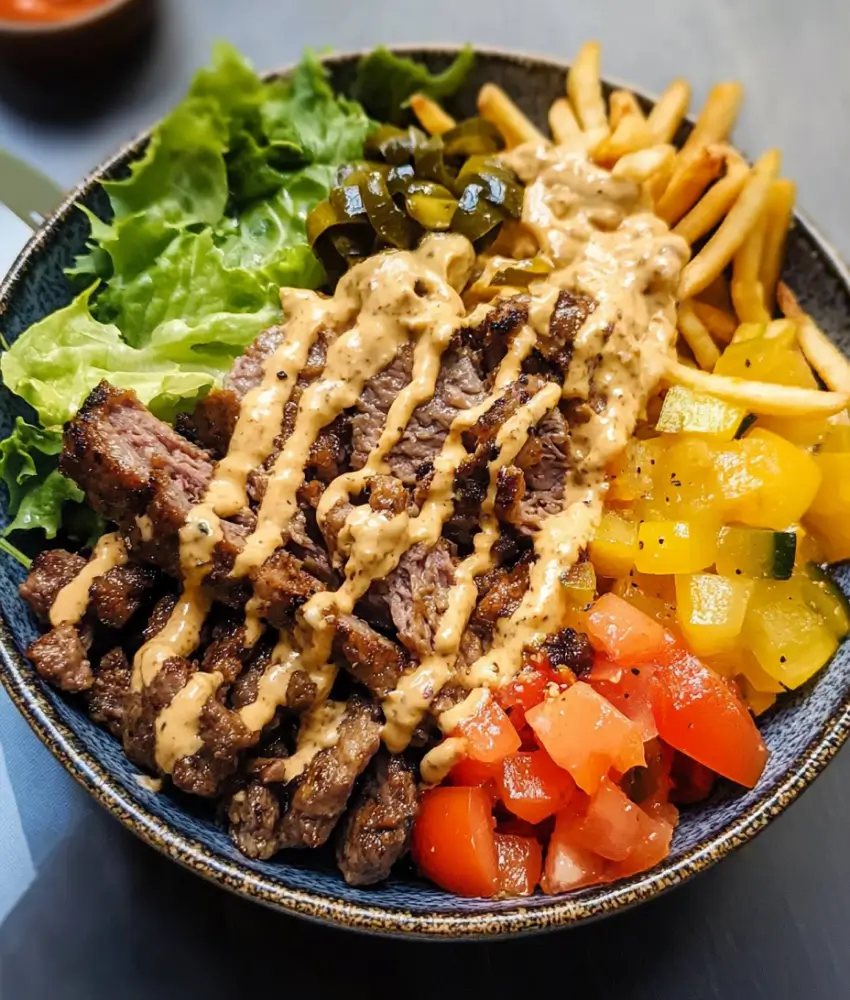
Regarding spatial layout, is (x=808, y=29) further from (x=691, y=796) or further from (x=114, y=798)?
(x=114, y=798)

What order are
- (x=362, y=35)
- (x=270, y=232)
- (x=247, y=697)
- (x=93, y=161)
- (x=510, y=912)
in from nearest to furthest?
(x=510, y=912), (x=247, y=697), (x=270, y=232), (x=93, y=161), (x=362, y=35)

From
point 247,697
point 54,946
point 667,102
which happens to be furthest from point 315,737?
point 667,102

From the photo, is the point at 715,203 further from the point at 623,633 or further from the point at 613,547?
the point at 623,633

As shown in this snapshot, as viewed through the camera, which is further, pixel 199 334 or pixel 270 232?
pixel 270 232

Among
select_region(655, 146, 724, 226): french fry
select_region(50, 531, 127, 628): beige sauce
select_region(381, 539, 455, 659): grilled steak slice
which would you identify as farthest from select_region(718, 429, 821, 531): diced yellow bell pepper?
select_region(50, 531, 127, 628): beige sauce

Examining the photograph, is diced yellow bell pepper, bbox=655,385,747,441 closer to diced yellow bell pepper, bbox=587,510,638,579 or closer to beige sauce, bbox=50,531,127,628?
diced yellow bell pepper, bbox=587,510,638,579

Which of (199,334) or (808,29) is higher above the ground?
(808,29)

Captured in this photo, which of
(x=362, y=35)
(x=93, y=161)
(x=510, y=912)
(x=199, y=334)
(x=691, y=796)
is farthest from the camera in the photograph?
(x=362, y=35)

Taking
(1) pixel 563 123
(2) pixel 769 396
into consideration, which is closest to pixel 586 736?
(2) pixel 769 396
